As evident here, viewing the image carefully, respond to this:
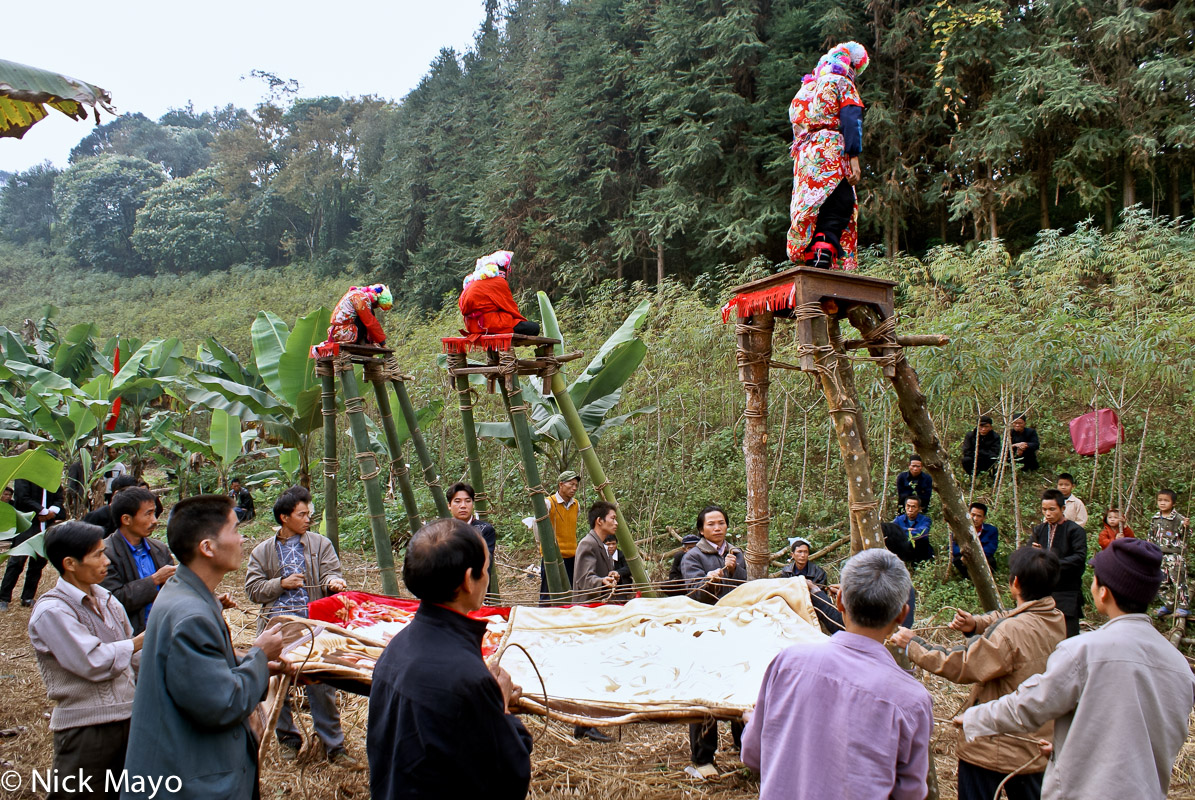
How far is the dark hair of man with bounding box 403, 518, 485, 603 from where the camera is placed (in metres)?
1.52

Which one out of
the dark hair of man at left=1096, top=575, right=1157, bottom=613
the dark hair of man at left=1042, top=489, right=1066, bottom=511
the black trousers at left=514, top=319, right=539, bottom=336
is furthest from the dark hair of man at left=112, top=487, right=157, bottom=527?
the dark hair of man at left=1042, top=489, right=1066, bottom=511

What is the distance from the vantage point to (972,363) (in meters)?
5.75

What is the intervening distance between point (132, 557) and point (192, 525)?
1.55 meters

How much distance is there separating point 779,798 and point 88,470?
23.5 feet

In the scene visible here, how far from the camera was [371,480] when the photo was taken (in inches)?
175

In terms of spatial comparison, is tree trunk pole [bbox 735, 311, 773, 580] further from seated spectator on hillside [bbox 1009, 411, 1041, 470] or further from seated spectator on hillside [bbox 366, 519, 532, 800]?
seated spectator on hillside [bbox 1009, 411, 1041, 470]

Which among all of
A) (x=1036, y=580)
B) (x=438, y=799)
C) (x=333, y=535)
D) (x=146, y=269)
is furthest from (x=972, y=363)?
(x=146, y=269)

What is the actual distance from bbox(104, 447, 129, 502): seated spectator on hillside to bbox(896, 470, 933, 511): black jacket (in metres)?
6.00

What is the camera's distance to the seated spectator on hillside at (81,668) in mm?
2213

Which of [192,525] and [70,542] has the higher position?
[192,525]

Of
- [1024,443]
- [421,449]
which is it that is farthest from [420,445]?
Result: [1024,443]

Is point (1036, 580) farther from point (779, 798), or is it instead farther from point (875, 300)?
point (875, 300)

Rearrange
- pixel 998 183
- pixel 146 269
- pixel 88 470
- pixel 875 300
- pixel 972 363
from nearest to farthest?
1. pixel 875 300
2. pixel 972 363
3. pixel 88 470
4. pixel 998 183
5. pixel 146 269

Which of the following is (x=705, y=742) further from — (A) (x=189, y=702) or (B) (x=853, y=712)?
(A) (x=189, y=702)
